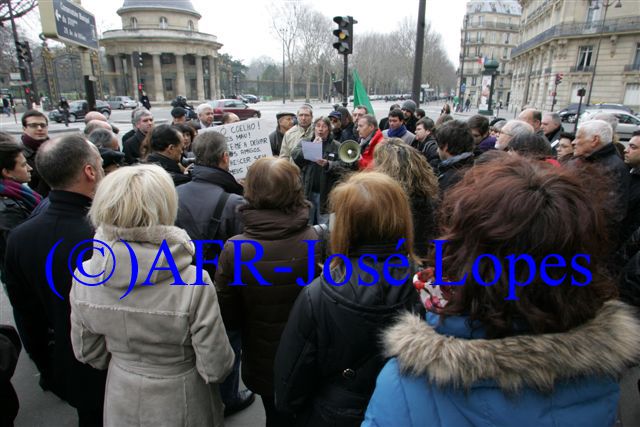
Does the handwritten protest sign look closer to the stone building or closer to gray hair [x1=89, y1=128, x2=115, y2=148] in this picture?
gray hair [x1=89, y1=128, x2=115, y2=148]

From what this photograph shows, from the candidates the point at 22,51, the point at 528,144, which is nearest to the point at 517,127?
the point at 528,144

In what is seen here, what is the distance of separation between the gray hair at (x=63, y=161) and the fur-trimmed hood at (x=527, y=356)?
6.95 ft

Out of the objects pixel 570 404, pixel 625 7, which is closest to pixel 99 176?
pixel 570 404

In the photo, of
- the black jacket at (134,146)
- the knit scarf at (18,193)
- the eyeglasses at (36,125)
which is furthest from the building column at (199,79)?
the knit scarf at (18,193)

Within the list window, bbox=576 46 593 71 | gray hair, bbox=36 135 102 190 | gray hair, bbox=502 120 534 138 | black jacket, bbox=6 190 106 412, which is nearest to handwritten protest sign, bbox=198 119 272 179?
gray hair, bbox=36 135 102 190

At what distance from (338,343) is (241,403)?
1852 millimetres

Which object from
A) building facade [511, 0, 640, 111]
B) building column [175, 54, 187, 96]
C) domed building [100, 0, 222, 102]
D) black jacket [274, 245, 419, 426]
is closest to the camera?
black jacket [274, 245, 419, 426]

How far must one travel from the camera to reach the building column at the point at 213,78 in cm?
5753

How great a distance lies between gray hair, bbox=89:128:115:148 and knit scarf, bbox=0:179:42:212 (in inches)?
46.2

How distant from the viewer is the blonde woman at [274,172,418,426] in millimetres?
1417

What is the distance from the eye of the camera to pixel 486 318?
0.92 meters

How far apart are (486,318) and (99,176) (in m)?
2.27

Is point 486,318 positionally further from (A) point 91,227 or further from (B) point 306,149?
(B) point 306,149

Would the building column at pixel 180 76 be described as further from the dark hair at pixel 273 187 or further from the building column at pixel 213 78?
the dark hair at pixel 273 187
